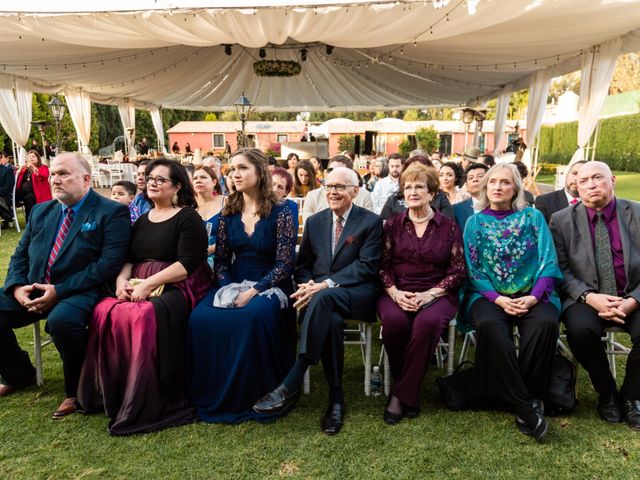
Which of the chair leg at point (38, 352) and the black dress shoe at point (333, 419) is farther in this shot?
the chair leg at point (38, 352)

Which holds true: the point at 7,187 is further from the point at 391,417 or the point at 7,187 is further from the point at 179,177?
the point at 391,417

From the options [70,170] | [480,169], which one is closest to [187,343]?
[70,170]

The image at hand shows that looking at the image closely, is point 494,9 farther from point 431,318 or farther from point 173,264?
point 173,264

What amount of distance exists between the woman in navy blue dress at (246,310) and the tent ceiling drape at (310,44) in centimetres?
371

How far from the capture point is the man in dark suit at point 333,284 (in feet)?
9.12

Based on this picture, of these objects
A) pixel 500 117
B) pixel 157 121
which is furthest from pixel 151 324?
pixel 157 121

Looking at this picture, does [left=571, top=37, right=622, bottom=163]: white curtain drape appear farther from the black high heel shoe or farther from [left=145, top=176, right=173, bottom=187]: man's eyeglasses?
[left=145, top=176, right=173, bottom=187]: man's eyeglasses

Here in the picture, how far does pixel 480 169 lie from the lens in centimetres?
424

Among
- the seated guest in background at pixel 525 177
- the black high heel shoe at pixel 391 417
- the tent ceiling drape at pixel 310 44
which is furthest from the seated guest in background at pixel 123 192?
the seated guest in background at pixel 525 177

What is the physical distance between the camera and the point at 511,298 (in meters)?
2.98

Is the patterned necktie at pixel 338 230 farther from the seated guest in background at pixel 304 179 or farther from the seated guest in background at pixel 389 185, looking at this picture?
the seated guest in background at pixel 304 179

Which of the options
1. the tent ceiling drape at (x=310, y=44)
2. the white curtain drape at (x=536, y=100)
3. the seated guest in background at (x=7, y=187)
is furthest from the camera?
the white curtain drape at (x=536, y=100)

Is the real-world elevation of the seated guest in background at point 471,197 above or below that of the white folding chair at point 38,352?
above

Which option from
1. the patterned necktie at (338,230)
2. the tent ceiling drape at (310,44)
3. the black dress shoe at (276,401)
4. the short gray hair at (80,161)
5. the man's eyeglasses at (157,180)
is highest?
the tent ceiling drape at (310,44)
